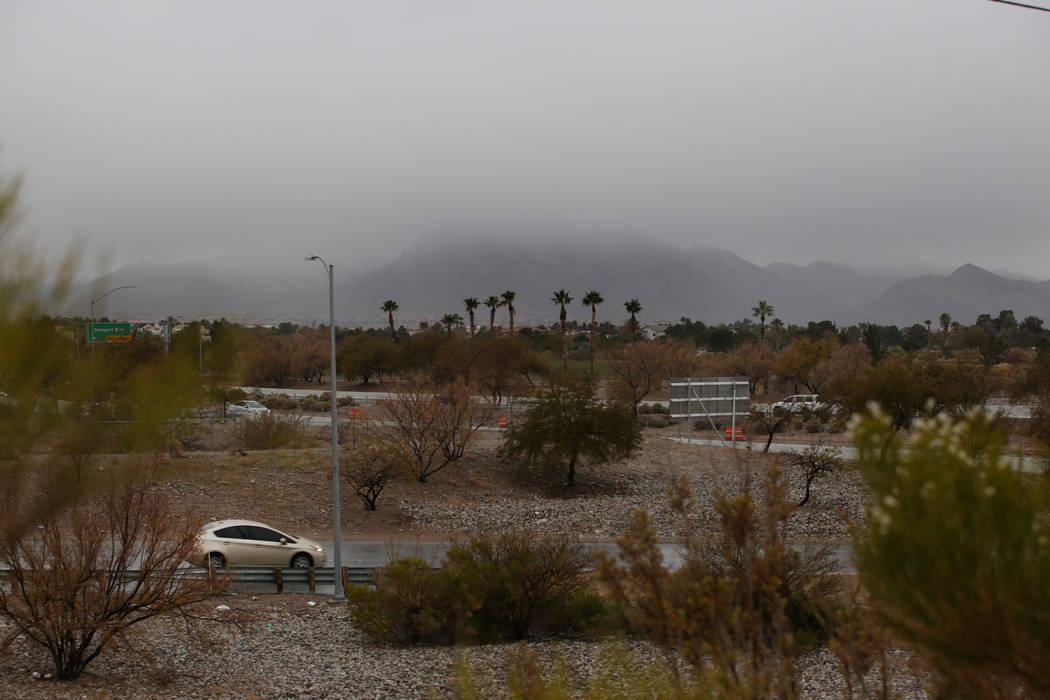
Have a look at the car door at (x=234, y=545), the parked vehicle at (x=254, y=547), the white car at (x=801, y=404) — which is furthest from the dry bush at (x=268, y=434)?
the white car at (x=801, y=404)

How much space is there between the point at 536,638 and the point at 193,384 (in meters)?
10.9

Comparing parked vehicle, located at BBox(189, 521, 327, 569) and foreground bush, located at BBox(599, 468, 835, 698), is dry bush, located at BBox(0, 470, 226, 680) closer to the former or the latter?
parked vehicle, located at BBox(189, 521, 327, 569)

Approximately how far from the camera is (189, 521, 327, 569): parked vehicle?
22359 mm

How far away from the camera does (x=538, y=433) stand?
132 ft

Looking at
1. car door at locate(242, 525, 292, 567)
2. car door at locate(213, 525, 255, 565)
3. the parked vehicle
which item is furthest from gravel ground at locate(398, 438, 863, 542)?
car door at locate(213, 525, 255, 565)

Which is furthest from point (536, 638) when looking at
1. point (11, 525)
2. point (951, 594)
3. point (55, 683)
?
point (951, 594)

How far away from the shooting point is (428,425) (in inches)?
1524

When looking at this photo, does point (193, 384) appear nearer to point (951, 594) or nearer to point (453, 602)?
point (951, 594)

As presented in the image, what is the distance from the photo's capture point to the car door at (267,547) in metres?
23.0

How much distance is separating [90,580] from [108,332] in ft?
18.0

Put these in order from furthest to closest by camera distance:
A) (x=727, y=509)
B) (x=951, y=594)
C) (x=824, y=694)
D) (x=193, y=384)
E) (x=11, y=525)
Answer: (x=824, y=694)
(x=11, y=525)
(x=193, y=384)
(x=727, y=509)
(x=951, y=594)

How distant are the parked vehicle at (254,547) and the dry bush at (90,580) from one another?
7.92 metres

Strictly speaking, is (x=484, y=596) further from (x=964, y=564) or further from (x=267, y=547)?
(x=964, y=564)

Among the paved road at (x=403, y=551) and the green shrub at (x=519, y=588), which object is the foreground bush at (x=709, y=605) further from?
the paved road at (x=403, y=551)
